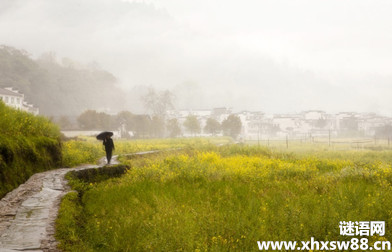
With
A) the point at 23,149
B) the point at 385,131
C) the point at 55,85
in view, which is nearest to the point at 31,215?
the point at 23,149

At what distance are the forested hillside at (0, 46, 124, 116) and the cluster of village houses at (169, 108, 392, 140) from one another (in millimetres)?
21283

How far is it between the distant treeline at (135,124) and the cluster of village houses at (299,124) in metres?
22.9

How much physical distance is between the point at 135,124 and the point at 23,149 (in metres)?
55.1

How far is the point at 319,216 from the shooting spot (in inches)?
256

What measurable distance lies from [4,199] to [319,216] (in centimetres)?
710

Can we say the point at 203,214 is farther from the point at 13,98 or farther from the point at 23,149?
the point at 13,98

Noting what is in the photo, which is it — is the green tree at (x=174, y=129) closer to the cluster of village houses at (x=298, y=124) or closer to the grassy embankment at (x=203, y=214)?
the cluster of village houses at (x=298, y=124)

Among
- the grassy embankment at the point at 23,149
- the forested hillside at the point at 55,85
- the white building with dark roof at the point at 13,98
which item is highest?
the forested hillside at the point at 55,85

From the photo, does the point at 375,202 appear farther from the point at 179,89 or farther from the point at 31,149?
the point at 179,89

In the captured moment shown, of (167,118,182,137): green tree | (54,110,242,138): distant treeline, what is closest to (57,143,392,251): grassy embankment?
(54,110,242,138): distant treeline

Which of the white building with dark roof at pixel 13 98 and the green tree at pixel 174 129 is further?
the green tree at pixel 174 129

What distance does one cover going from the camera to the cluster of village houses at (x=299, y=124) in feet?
336

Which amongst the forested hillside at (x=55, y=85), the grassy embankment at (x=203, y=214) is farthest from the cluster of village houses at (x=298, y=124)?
the grassy embankment at (x=203, y=214)

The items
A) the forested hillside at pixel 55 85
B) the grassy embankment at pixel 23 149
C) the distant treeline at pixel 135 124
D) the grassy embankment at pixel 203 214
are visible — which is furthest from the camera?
the forested hillside at pixel 55 85
